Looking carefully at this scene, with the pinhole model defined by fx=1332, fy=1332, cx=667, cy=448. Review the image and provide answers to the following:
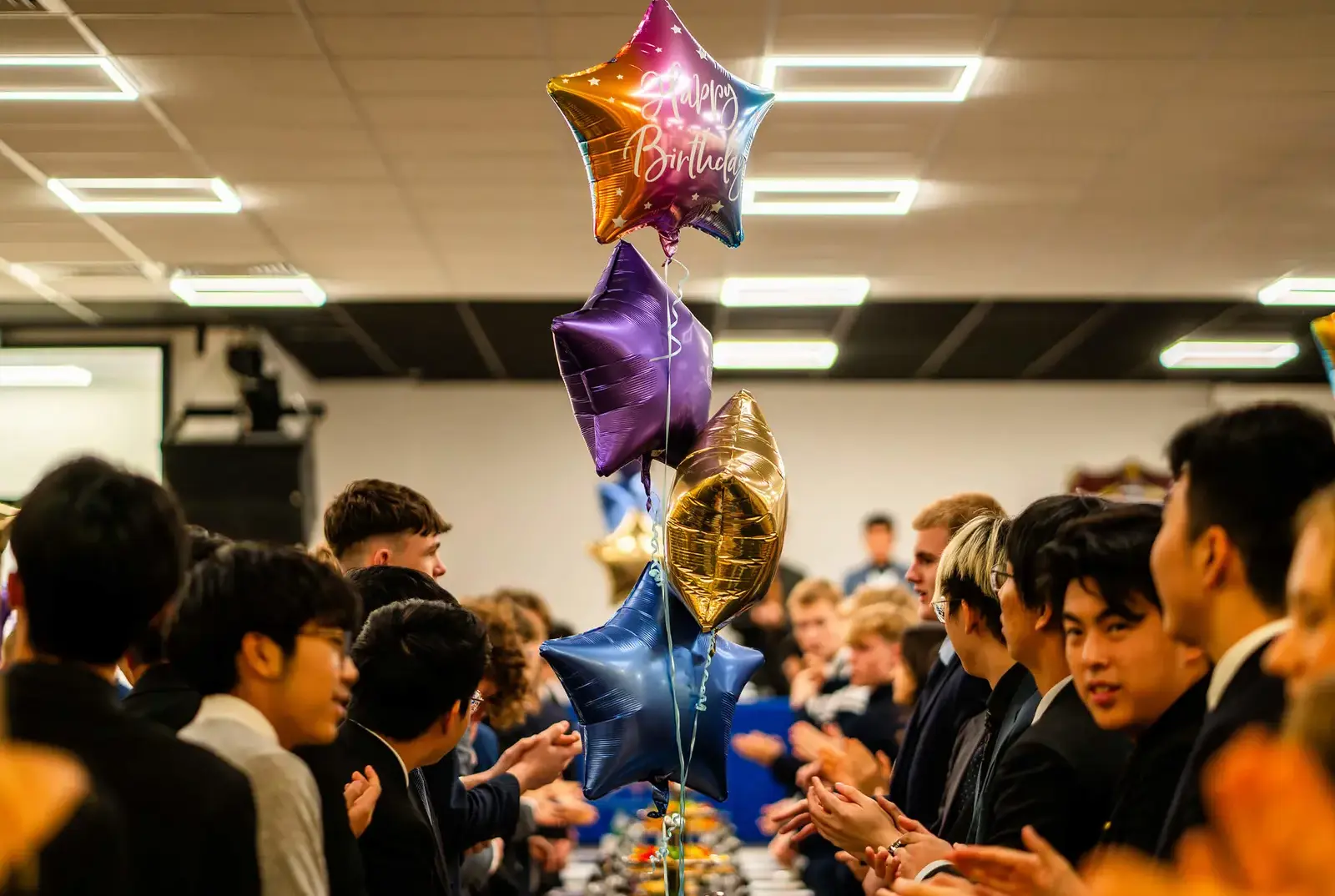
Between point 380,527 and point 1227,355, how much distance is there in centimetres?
715

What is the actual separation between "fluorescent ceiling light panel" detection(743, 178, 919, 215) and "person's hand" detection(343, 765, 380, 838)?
372 centimetres

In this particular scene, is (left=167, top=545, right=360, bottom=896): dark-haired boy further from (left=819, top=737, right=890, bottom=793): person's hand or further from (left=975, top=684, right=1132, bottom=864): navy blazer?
(left=819, top=737, right=890, bottom=793): person's hand

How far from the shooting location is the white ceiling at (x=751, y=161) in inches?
152

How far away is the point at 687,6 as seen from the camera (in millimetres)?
3729

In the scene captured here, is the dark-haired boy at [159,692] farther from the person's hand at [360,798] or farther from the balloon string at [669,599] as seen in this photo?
the balloon string at [669,599]

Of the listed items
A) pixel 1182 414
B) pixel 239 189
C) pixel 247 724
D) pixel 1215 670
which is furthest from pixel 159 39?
pixel 1182 414

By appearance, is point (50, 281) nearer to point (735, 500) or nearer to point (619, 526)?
point (619, 526)

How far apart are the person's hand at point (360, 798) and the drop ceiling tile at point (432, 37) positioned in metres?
2.64

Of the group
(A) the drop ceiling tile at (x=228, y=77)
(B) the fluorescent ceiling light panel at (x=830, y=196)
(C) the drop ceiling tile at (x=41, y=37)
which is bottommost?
(B) the fluorescent ceiling light panel at (x=830, y=196)

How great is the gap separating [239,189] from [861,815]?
4.10 meters

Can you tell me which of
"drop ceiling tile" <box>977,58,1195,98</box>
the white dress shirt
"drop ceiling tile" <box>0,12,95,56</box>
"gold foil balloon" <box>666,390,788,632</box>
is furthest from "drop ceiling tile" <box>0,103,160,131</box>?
the white dress shirt

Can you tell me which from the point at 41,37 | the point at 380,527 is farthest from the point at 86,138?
the point at 380,527

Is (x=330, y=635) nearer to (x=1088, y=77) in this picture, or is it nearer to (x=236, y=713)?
(x=236, y=713)

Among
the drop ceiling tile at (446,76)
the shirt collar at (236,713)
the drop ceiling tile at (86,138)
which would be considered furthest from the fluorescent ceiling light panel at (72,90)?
the shirt collar at (236,713)
